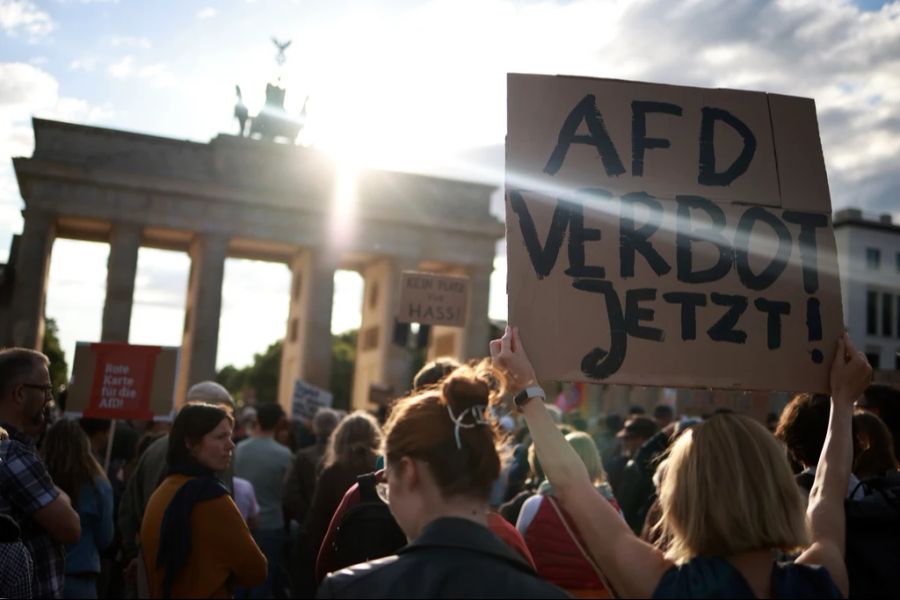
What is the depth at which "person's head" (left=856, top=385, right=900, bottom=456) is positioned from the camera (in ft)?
15.2

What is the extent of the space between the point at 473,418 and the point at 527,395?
1.01 feet

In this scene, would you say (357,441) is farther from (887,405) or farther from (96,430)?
(96,430)

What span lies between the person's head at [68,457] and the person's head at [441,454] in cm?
410

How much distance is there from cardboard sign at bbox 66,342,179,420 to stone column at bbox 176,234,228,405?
28254 millimetres

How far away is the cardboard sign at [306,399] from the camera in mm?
18734

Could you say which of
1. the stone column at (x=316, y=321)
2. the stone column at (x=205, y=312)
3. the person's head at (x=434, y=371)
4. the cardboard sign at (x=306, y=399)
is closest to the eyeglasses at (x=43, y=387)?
the person's head at (x=434, y=371)

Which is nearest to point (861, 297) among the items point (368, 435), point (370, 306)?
point (370, 306)

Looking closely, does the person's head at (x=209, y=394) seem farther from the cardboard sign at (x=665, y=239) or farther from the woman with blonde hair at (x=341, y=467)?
the cardboard sign at (x=665, y=239)

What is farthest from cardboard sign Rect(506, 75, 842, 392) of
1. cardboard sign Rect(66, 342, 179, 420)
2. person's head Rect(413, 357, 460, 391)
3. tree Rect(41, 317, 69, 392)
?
tree Rect(41, 317, 69, 392)

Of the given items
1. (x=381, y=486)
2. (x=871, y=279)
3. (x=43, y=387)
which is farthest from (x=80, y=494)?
(x=871, y=279)

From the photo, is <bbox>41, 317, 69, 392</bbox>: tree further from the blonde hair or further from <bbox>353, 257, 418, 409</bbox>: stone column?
the blonde hair

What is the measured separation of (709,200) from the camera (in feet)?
11.4

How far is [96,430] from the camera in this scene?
348 inches

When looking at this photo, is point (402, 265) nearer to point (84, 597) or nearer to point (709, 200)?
point (84, 597)
